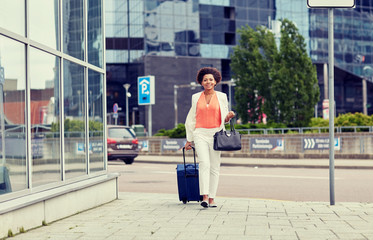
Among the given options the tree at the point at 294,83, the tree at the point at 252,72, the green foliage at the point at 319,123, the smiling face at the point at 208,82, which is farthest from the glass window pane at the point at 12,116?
the tree at the point at 252,72

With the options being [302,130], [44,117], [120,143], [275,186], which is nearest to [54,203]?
[44,117]

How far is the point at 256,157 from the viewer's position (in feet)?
96.5

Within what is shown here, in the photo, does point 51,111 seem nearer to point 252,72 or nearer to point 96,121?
point 96,121

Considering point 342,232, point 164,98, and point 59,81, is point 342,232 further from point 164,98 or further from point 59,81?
point 164,98

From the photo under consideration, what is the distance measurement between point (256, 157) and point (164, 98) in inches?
1357

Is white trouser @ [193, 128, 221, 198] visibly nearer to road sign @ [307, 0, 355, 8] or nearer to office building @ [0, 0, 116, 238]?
office building @ [0, 0, 116, 238]

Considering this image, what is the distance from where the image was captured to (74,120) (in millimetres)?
8766

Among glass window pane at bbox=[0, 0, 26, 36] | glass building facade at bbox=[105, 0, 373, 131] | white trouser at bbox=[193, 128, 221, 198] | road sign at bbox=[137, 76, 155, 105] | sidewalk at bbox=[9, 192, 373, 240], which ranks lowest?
sidewalk at bbox=[9, 192, 373, 240]

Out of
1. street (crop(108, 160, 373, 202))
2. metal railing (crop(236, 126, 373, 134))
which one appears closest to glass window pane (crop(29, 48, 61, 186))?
street (crop(108, 160, 373, 202))

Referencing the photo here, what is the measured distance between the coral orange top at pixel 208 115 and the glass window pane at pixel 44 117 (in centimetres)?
192

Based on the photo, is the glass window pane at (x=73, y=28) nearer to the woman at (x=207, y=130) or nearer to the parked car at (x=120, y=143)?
the woman at (x=207, y=130)

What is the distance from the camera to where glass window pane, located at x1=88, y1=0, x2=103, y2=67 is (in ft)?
31.8

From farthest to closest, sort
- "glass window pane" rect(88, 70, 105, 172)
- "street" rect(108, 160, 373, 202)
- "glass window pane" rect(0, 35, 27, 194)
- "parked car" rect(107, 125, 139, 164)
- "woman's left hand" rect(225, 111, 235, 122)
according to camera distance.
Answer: "parked car" rect(107, 125, 139, 164) < "street" rect(108, 160, 373, 202) < "glass window pane" rect(88, 70, 105, 172) < "woman's left hand" rect(225, 111, 235, 122) < "glass window pane" rect(0, 35, 27, 194)

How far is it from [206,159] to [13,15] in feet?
10.6
